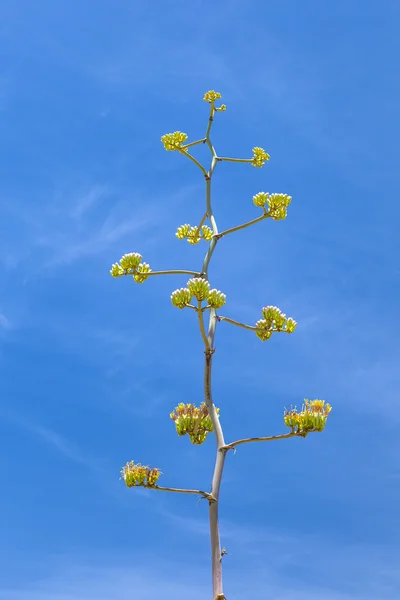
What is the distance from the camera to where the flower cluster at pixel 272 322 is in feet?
30.6

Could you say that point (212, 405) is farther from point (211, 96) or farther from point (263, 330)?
point (211, 96)

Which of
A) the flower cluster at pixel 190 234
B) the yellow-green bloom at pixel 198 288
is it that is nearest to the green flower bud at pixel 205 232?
the flower cluster at pixel 190 234

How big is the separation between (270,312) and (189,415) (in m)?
1.79

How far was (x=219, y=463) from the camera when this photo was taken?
8.39 m

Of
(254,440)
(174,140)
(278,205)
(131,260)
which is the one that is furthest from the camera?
(174,140)

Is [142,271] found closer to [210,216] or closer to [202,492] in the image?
[210,216]

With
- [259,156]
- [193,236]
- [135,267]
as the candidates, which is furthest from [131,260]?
[259,156]

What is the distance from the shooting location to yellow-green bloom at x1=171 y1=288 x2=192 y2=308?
845 cm

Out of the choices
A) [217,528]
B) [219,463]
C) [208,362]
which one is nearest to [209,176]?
[208,362]

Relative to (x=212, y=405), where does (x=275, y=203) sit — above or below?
above

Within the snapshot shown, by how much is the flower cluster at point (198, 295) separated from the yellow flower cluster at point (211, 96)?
421 centimetres

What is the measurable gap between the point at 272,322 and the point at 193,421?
174 centimetres

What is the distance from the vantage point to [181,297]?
846 cm

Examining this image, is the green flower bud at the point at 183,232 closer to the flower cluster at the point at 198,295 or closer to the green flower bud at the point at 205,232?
the green flower bud at the point at 205,232
